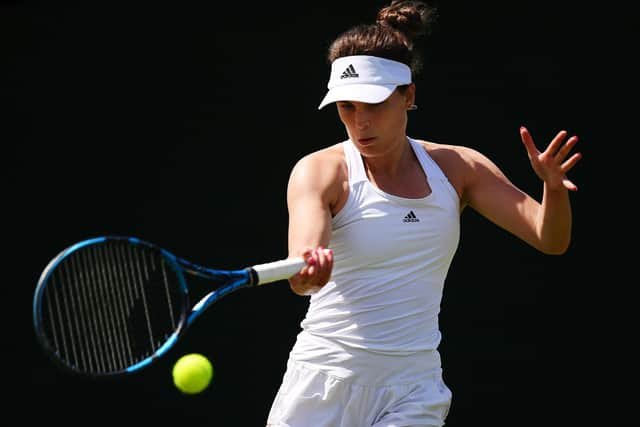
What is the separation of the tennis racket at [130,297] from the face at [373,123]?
21.9 inches

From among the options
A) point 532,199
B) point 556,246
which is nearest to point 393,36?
point 532,199

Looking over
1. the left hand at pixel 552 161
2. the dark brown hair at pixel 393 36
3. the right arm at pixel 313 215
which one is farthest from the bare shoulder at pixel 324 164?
the left hand at pixel 552 161

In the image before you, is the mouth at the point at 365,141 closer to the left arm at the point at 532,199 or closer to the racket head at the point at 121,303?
the left arm at the point at 532,199

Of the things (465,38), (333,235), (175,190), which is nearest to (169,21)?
(175,190)

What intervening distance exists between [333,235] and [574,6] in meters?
2.31

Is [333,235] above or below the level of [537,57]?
below

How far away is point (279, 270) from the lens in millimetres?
2840

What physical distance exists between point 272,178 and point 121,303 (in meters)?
2.27

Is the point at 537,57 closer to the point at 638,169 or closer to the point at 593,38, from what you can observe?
the point at 593,38

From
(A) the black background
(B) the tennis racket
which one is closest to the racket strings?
(B) the tennis racket

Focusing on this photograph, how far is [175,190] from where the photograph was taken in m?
5.03

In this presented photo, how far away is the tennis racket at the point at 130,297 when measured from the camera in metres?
2.79

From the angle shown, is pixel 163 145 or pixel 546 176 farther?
pixel 163 145

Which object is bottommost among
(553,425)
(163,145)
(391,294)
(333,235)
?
(553,425)
